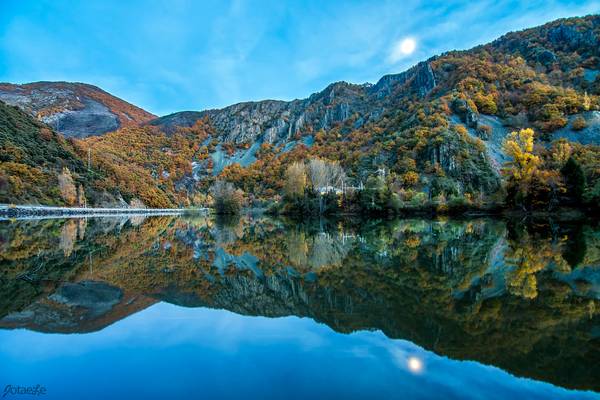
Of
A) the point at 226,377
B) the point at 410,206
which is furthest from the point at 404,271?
the point at 410,206

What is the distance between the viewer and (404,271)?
8898mm

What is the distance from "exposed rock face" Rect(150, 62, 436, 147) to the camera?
124 m

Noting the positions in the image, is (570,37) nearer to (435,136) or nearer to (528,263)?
(435,136)

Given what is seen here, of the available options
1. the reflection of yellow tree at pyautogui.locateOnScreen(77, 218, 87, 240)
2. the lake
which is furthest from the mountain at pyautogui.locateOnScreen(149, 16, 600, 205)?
the lake

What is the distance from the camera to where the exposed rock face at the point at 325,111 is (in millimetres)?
124375

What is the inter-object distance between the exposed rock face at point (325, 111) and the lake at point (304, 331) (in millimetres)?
111193

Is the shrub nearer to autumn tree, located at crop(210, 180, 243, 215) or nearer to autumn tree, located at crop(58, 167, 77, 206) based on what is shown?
autumn tree, located at crop(210, 180, 243, 215)

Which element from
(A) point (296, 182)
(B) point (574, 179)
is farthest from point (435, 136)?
(B) point (574, 179)

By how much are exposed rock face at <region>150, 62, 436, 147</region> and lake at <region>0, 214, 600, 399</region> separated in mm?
111193

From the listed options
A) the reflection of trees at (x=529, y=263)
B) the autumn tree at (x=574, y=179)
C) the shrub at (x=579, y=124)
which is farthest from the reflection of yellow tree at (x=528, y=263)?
the shrub at (x=579, y=124)

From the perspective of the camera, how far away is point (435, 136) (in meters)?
67.7

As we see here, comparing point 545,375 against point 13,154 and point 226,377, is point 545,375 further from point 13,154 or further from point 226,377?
point 13,154

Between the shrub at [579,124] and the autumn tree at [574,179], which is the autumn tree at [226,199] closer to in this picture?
the autumn tree at [574,179]

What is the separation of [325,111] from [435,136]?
97.8 metres
